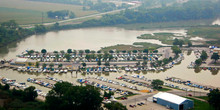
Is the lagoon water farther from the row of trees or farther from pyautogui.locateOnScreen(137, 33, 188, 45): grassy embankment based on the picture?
the row of trees

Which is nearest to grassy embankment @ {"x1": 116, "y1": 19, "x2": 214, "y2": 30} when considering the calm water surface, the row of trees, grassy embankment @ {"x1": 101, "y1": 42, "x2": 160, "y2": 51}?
the calm water surface

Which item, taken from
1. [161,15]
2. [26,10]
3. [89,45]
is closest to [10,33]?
[89,45]

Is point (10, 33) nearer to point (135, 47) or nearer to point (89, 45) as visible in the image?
point (89, 45)

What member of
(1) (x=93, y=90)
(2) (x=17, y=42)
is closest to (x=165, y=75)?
(1) (x=93, y=90)

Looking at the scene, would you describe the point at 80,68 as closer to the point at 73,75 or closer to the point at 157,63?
the point at 73,75

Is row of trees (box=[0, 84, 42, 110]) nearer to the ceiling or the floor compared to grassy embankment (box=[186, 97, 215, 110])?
nearer to the ceiling

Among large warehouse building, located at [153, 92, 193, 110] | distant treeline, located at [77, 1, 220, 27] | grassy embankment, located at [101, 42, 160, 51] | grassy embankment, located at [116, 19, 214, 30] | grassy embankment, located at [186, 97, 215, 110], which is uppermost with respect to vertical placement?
distant treeline, located at [77, 1, 220, 27]
